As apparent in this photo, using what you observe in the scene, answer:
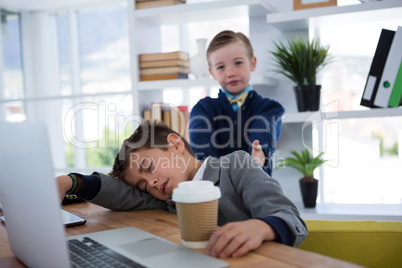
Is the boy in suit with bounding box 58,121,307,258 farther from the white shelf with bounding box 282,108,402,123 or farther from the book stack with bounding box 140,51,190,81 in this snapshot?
the book stack with bounding box 140,51,190,81

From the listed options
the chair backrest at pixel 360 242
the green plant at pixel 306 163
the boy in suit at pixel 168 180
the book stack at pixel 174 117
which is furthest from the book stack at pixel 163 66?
the chair backrest at pixel 360 242

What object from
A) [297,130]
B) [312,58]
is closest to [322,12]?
[312,58]

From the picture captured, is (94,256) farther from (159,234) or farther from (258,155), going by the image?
(258,155)

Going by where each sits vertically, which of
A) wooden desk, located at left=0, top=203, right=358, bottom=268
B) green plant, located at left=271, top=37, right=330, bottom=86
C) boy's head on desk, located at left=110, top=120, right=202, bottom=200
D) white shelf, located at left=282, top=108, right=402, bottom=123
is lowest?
wooden desk, located at left=0, top=203, right=358, bottom=268

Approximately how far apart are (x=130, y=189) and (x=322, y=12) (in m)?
1.51

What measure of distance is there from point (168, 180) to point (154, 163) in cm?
7

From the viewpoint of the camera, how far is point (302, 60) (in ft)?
7.98

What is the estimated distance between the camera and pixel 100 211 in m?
1.33

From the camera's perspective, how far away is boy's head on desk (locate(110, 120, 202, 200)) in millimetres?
1302

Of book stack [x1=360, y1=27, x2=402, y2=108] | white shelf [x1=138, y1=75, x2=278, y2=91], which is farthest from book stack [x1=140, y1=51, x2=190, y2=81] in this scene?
book stack [x1=360, y1=27, x2=402, y2=108]

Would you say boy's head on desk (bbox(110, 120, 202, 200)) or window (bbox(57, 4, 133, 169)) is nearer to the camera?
boy's head on desk (bbox(110, 120, 202, 200))

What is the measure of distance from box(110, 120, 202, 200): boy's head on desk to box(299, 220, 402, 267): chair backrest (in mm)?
415

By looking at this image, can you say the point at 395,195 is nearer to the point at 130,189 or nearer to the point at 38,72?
the point at 130,189

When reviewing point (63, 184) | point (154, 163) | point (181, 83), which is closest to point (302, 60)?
point (181, 83)
